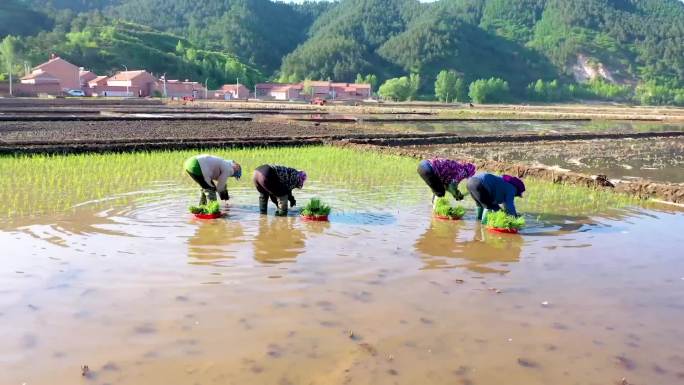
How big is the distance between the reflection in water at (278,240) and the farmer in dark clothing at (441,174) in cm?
200

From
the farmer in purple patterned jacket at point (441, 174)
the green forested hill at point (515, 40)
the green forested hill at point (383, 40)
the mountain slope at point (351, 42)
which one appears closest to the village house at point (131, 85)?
the green forested hill at point (383, 40)

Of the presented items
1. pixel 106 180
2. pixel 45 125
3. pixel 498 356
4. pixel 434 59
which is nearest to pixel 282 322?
pixel 498 356

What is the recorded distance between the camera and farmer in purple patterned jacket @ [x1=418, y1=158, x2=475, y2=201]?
8.52 m

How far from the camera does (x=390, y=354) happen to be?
4035 mm

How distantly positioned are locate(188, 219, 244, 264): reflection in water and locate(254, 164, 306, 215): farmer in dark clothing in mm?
619

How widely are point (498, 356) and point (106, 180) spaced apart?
9.00 metres

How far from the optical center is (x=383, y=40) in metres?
168

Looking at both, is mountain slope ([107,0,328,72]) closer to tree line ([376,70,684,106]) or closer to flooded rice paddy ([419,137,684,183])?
tree line ([376,70,684,106])

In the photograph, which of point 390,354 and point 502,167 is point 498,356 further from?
point 502,167

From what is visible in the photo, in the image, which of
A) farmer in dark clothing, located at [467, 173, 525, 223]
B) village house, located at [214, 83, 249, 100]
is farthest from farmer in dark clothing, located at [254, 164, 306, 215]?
village house, located at [214, 83, 249, 100]

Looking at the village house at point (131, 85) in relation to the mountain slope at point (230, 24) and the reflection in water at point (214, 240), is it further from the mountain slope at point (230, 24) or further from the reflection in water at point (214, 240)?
the mountain slope at point (230, 24)

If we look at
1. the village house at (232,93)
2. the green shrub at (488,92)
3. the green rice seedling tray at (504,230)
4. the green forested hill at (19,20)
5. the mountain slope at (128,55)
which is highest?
the green forested hill at (19,20)

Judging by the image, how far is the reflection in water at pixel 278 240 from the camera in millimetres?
6367

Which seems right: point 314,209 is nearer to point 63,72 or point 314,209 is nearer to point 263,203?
point 263,203
